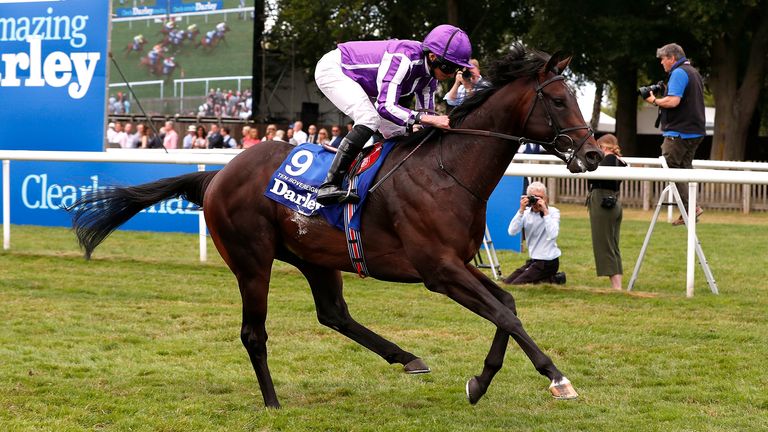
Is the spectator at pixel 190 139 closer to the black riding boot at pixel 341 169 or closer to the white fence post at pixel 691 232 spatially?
the white fence post at pixel 691 232

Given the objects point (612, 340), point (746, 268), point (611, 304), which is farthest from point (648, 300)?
point (746, 268)

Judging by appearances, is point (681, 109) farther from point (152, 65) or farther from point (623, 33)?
point (152, 65)

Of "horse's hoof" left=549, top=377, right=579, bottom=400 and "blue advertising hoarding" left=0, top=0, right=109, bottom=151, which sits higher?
"blue advertising hoarding" left=0, top=0, right=109, bottom=151

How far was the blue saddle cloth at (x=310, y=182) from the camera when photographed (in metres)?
5.86

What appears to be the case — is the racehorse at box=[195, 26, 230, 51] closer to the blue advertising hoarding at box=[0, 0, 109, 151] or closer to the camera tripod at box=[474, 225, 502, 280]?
the blue advertising hoarding at box=[0, 0, 109, 151]

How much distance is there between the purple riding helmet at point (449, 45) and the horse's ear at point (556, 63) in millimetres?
436

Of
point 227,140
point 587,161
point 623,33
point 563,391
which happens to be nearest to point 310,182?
point 587,161

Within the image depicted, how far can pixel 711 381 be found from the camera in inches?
243

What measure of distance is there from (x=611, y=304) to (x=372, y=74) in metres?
3.82

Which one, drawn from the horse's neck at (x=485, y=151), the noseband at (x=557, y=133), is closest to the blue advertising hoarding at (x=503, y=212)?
the horse's neck at (x=485, y=151)

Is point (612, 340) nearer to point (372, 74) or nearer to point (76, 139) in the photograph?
point (372, 74)

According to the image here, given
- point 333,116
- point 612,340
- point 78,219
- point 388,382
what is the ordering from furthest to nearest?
point 333,116 < point 612,340 < point 78,219 < point 388,382

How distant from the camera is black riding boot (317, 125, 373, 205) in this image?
582 cm

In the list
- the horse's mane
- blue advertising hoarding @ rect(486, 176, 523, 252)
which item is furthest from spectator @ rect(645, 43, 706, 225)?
the horse's mane
